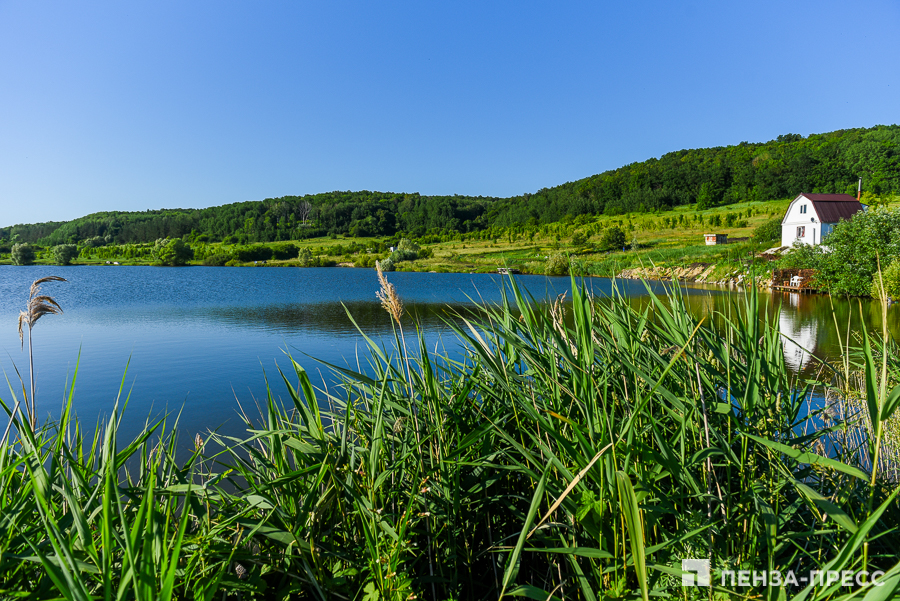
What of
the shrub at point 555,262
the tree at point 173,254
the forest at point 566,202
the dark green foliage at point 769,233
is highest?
the forest at point 566,202

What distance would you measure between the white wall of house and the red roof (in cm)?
34

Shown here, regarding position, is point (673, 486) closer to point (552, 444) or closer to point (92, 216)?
point (552, 444)

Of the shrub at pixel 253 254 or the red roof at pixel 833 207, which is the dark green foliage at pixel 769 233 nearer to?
the red roof at pixel 833 207

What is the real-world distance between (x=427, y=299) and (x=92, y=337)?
14241 millimetres

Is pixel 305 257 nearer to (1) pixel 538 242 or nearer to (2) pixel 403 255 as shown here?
(2) pixel 403 255

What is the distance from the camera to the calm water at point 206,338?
7156 mm

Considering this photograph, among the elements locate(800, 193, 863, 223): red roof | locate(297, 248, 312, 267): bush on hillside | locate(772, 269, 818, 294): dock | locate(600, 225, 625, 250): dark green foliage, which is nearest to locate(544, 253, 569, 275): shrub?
locate(600, 225, 625, 250): dark green foliage

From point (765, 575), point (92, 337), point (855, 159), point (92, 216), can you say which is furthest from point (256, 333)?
point (92, 216)

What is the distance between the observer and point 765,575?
1.49m

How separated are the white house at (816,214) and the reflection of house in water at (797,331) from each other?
2195 cm

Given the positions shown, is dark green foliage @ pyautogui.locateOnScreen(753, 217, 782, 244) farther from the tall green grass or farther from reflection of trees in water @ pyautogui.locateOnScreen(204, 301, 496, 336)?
the tall green grass

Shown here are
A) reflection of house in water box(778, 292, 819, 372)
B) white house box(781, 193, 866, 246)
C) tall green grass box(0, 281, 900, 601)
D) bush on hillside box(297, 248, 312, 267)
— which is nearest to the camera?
tall green grass box(0, 281, 900, 601)

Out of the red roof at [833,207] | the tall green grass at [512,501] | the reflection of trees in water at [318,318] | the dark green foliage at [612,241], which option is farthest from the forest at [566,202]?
the tall green grass at [512,501]

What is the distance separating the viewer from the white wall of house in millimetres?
37844
